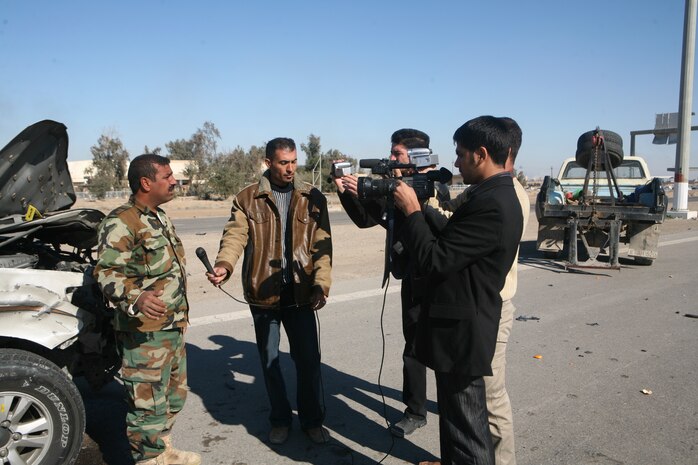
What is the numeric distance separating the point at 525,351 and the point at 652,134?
25.9 m

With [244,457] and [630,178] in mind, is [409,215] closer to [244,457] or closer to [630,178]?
[244,457]

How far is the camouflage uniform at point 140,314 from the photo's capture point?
2.89m

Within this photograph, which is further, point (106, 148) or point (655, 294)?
point (106, 148)

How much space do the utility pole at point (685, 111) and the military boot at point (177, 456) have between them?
23.6 m

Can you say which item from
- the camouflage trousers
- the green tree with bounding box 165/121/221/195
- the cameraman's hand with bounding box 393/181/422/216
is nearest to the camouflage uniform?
the camouflage trousers

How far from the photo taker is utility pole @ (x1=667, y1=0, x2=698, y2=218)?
22.3 metres

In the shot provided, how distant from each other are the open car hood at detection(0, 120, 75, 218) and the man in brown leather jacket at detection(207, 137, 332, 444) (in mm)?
1255

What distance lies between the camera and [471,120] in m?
2.51

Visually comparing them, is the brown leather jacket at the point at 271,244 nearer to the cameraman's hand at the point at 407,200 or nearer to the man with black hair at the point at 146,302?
the man with black hair at the point at 146,302

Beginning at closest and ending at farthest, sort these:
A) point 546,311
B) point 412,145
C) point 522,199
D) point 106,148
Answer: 1. point 522,199
2. point 412,145
3. point 546,311
4. point 106,148

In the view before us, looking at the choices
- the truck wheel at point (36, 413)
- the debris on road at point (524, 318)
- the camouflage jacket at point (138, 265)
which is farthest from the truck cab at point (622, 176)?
the truck wheel at point (36, 413)

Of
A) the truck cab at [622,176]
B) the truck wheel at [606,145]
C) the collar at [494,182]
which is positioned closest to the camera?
the collar at [494,182]

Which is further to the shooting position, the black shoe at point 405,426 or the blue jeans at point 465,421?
the black shoe at point 405,426

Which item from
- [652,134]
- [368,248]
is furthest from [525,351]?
[652,134]
